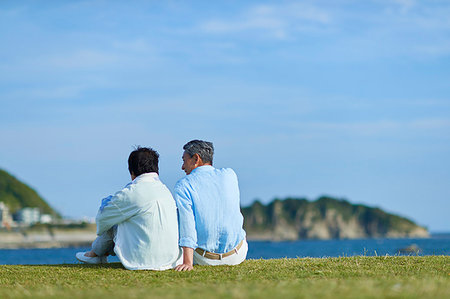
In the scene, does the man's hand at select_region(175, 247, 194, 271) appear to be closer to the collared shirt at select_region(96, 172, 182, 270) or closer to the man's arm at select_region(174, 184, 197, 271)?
the man's arm at select_region(174, 184, 197, 271)

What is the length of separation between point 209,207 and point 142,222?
3.44 feet

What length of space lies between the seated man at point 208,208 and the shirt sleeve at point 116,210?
0.79m

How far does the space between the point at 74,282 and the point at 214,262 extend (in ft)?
7.90

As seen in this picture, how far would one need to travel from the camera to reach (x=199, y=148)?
9.16 m

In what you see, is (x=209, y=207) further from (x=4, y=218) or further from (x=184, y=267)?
(x=4, y=218)

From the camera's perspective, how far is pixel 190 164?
923cm

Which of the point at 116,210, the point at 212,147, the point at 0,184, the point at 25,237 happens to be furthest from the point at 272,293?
the point at 0,184

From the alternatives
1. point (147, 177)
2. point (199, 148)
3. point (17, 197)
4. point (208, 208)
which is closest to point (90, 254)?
point (147, 177)

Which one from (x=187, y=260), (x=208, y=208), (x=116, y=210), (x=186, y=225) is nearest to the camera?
(x=116, y=210)

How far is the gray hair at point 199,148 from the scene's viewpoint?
9156mm

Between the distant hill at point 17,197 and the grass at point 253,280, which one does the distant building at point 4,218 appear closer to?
the distant hill at point 17,197

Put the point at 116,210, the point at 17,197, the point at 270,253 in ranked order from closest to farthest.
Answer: the point at 116,210
the point at 270,253
the point at 17,197

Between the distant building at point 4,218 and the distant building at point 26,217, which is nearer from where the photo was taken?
the distant building at point 4,218

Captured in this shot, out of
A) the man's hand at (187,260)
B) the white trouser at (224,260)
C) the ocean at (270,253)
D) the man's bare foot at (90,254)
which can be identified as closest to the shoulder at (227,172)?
the white trouser at (224,260)
